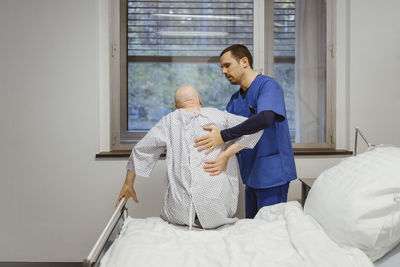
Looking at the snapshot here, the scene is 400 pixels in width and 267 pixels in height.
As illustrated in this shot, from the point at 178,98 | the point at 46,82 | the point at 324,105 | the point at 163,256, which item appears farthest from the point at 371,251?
the point at 46,82

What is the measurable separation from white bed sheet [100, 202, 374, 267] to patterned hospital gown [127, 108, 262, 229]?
0.26 feet

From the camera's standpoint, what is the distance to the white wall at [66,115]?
6.99ft

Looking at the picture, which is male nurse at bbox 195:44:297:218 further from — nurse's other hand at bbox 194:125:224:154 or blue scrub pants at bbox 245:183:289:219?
nurse's other hand at bbox 194:125:224:154

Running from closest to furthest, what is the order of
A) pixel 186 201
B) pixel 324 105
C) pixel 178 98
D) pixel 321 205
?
1. pixel 321 205
2. pixel 186 201
3. pixel 178 98
4. pixel 324 105

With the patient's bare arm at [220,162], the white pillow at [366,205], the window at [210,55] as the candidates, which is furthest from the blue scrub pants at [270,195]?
the window at [210,55]

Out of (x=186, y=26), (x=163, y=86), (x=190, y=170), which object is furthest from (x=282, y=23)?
(x=190, y=170)

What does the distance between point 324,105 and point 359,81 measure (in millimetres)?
271

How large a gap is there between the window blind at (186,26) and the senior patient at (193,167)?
0.94m

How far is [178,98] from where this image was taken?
4.85ft

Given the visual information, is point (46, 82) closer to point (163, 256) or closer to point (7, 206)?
point (7, 206)

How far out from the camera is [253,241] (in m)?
1.05

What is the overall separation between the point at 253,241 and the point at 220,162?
36cm

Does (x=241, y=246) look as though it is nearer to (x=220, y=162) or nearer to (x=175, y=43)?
(x=220, y=162)

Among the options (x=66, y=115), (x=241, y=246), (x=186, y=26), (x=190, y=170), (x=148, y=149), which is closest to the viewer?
(x=241, y=246)
